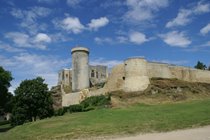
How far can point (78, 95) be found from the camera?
55.9 meters

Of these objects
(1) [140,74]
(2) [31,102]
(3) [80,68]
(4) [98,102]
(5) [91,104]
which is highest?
(3) [80,68]

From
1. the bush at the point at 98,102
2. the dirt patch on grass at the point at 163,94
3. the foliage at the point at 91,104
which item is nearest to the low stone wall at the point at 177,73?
the dirt patch on grass at the point at 163,94

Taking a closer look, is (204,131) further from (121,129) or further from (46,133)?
(46,133)

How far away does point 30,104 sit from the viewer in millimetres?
47406

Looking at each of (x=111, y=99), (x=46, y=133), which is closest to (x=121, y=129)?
(x=46, y=133)

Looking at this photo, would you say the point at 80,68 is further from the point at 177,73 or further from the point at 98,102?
the point at 177,73

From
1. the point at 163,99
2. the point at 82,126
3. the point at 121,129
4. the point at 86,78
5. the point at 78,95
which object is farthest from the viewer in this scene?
the point at 86,78

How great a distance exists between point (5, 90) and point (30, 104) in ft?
36.7

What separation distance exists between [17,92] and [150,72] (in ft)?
56.7

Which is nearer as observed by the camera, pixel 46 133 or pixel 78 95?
pixel 46 133

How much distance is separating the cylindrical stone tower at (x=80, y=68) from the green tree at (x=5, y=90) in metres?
10.4

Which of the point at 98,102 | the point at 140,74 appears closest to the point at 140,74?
the point at 140,74

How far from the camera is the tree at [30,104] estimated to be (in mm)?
46688

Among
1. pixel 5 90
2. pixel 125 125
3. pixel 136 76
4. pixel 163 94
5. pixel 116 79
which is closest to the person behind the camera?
pixel 125 125
